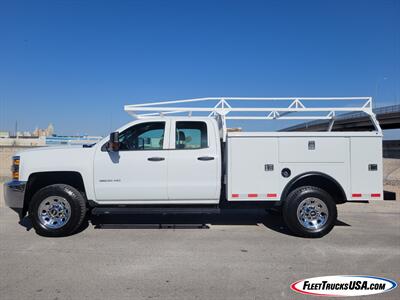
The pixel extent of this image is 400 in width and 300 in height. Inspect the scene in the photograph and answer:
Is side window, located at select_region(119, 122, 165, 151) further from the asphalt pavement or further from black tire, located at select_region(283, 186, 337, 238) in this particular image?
black tire, located at select_region(283, 186, 337, 238)

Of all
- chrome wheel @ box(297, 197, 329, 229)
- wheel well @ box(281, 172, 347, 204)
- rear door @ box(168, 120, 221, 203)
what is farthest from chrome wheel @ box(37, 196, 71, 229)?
chrome wheel @ box(297, 197, 329, 229)

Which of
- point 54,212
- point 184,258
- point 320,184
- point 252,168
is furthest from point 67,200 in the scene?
point 320,184

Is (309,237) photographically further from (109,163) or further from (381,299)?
(109,163)

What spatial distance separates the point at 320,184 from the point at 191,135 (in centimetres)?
246

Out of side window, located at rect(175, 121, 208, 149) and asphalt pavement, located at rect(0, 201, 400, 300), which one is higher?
side window, located at rect(175, 121, 208, 149)

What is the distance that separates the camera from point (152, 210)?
6.09m

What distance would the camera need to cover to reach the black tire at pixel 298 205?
5.98m

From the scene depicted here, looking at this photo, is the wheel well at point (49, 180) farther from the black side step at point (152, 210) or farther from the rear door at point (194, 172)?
the rear door at point (194, 172)

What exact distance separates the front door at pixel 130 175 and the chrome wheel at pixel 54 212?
57 cm

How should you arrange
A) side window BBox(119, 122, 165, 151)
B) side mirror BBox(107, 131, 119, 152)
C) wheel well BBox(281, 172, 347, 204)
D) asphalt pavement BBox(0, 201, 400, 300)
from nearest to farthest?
asphalt pavement BBox(0, 201, 400, 300)
side mirror BBox(107, 131, 119, 152)
wheel well BBox(281, 172, 347, 204)
side window BBox(119, 122, 165, 151)

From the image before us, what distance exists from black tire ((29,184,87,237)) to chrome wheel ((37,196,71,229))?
0.15 ft

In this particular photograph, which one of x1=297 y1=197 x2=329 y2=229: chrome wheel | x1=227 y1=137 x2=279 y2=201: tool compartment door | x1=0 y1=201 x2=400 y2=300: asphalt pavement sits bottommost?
x1=0 y1=201 x2=400 y2=300: asphalt pavement

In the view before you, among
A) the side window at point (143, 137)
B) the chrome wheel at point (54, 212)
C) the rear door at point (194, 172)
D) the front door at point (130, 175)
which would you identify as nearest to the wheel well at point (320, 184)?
the rear door at point (194, 172)

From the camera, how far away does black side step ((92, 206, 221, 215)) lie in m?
6.07
